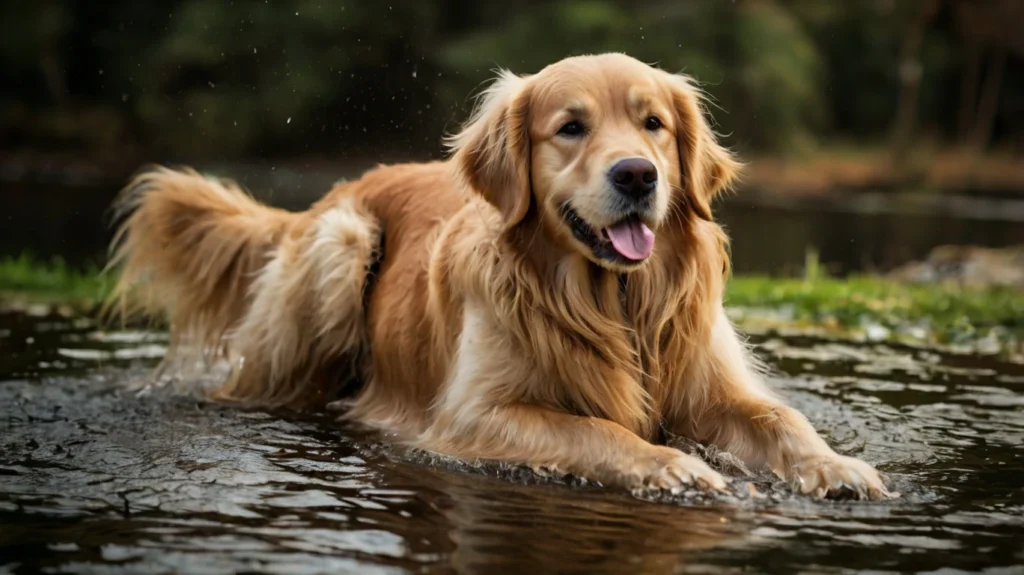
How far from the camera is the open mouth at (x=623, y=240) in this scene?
15.1 feet

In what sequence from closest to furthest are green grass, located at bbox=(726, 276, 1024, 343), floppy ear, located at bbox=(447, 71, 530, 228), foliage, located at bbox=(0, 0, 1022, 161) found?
floppy ear, located at bbox=(447, 71, 530, 228)
green grass, located at bbox=(726, 276, 1024, 343)
foliage, located at bbox=(0, 0, 1022, 161)

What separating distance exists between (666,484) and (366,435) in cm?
167

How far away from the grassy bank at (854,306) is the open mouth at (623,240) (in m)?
2.92

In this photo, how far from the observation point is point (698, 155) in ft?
16.5

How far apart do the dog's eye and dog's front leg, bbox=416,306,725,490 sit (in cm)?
79

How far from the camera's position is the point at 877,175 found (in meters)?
32.4

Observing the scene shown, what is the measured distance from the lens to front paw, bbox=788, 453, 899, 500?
13.8 ft

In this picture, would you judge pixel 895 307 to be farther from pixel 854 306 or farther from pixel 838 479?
pixel 838 479

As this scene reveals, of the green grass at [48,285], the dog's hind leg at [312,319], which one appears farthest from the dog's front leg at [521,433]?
the green grass at [48,285]

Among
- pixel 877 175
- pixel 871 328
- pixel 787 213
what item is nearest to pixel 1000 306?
pixel 871 328

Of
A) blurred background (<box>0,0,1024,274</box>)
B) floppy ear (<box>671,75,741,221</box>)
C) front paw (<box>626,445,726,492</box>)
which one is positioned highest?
blurred background (<box>0,0,1024,274</box>)

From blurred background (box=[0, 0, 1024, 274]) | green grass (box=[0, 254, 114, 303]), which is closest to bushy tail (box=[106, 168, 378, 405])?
green grass (box=[0, 254, 114, 303])

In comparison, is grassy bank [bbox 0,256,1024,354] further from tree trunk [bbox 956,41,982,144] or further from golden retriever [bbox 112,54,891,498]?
tree trunk [bbox 956,41,982,144]

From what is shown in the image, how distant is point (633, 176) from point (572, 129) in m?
0.43
